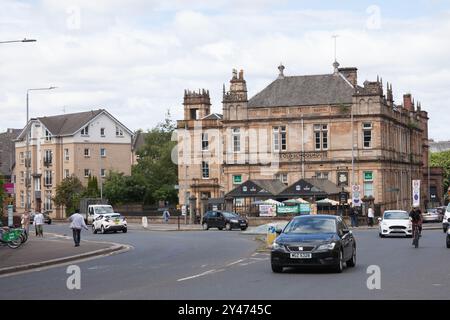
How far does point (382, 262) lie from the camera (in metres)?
27.2

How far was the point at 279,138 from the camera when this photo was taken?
84375 millimetres

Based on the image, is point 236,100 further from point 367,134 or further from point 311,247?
point 311,247

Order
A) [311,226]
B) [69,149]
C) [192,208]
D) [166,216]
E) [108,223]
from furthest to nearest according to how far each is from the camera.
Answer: [69,149]
[192,208]
[166,216]
[108,223]
[311,226]

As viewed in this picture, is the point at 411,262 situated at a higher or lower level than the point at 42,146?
lower

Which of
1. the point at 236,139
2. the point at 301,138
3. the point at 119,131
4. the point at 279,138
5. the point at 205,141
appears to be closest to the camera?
the point at 301,138

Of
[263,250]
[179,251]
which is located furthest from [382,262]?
[179,251]

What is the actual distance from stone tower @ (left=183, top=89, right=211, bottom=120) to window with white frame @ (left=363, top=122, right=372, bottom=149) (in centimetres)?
1852

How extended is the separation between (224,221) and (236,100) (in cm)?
2333

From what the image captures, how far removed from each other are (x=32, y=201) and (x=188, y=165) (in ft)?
104

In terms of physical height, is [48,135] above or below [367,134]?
above

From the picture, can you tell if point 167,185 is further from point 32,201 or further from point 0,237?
point 0,237

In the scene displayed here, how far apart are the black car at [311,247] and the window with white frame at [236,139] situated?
6210cm

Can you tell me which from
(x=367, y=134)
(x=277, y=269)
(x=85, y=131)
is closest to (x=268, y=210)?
(x=367, y=134)

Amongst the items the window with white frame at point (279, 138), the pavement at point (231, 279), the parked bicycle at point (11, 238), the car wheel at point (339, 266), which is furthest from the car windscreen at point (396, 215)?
the window with white frame at point (279, 138)
